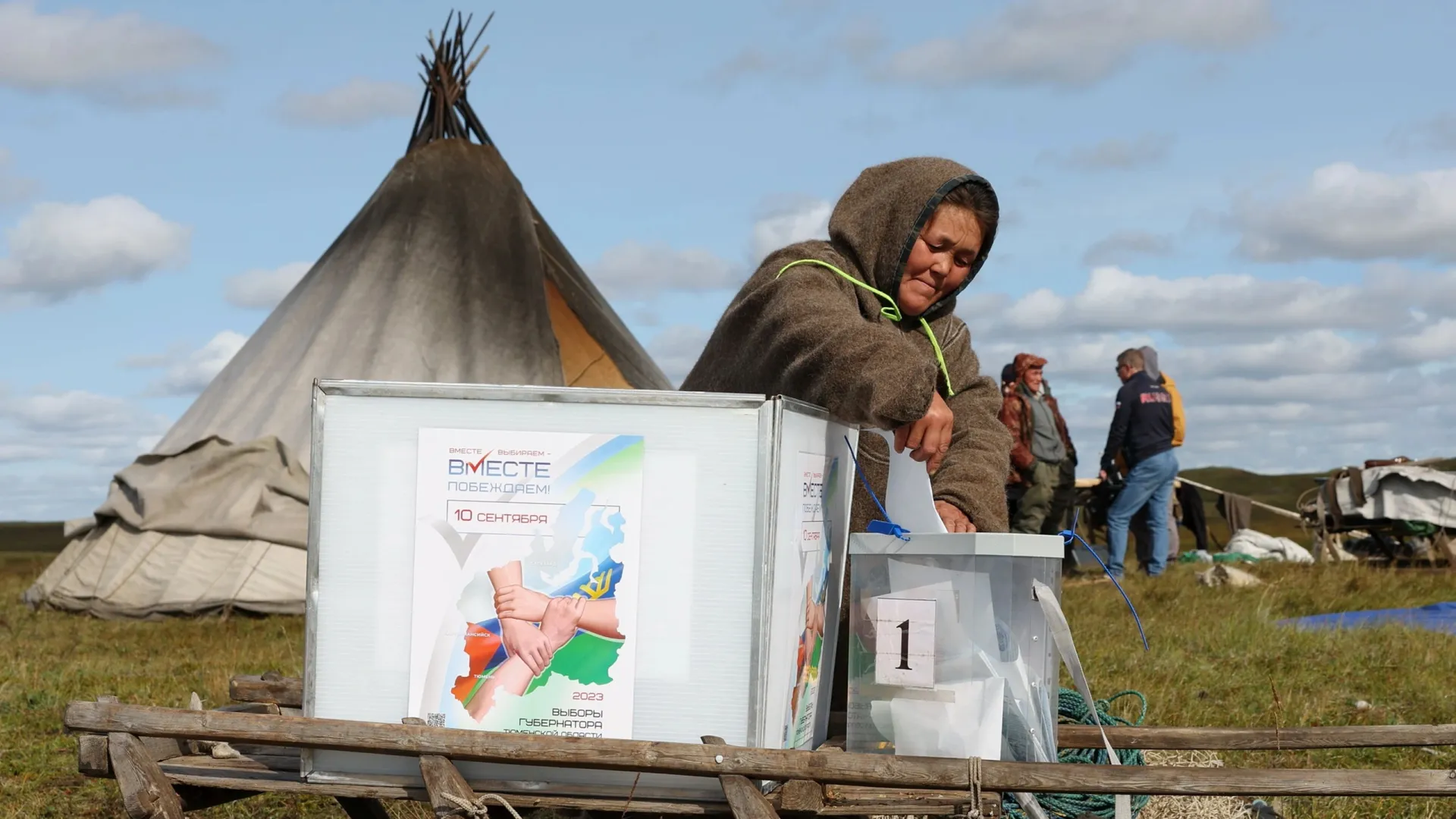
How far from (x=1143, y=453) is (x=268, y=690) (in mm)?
7585

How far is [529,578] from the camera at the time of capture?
6.38 feet

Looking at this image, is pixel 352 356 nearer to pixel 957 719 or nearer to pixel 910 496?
pixel 910 496

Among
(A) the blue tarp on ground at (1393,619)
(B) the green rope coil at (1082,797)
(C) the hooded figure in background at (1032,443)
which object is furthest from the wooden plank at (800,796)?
(C) the hooded figure in background at (1032,443)

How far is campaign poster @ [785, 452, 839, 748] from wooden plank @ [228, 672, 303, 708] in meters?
1.33

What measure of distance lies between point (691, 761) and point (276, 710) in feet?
3.95

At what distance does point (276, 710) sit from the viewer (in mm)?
2678

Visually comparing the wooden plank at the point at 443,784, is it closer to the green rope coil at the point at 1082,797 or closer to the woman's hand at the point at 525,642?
the woman's hand at the point at 525,642

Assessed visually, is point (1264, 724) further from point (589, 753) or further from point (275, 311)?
point (275, 311)

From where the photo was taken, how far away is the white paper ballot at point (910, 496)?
7.30ft

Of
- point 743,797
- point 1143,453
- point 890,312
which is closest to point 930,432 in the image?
point 890,312

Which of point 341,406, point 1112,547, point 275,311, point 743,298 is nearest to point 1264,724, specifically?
point 743,298

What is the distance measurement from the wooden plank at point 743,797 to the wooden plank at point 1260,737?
104 centimetres

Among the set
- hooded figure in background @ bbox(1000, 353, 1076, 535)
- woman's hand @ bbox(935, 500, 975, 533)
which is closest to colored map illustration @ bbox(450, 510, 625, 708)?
woman's hand @ bbox(935, 500, 975, 533)

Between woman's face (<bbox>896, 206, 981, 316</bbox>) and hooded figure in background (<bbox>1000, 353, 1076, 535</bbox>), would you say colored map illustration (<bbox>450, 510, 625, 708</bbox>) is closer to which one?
woman's face (<bbox>896, 206, 981, 316</bbox>)
